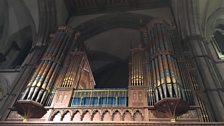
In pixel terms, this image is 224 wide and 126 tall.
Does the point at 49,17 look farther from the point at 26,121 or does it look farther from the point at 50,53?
the point at 26,121

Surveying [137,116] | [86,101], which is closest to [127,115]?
[137,116]

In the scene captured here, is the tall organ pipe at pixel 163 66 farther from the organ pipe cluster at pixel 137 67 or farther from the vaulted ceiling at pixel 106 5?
the vaulted ceiling at pixel 106 5

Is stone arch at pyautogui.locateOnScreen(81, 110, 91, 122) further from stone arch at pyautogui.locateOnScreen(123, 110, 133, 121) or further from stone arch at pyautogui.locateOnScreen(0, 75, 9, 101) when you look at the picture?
stone arch at pyautogui.locateOnScreen(0, 75, 9, 101)

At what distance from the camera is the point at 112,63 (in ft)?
47.5

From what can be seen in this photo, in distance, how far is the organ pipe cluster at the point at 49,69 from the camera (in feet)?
25.3

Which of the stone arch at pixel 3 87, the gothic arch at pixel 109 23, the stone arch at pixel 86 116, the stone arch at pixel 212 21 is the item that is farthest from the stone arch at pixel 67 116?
the stone arch at pixel 212 21

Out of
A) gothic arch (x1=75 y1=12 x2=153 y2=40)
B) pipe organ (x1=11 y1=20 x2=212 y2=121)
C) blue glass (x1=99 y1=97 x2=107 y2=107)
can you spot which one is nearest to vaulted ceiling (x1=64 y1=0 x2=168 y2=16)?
gothic arch (x1=75 y1=12 x2=153 y2=40)

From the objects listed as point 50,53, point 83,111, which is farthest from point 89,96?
point 50,53

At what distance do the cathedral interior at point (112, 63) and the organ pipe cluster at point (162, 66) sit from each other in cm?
3

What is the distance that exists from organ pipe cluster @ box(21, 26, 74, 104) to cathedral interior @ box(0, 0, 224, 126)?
36 mm

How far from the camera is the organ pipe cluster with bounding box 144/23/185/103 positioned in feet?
23.6

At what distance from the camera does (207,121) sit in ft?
22.6

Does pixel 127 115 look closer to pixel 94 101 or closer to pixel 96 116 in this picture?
pixel 96 116

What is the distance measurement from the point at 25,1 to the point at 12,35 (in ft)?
6.41
